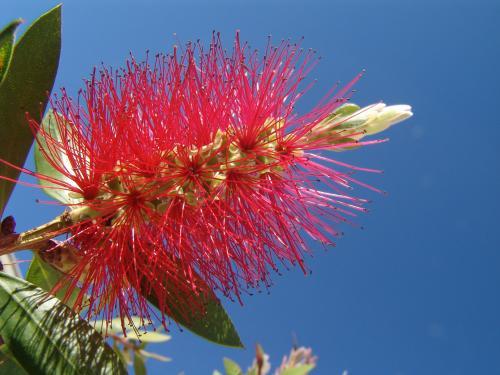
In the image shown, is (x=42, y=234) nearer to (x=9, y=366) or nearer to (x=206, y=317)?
(x=9, y=366)

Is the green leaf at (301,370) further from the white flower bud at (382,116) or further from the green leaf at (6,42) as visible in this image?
the green leaf at (6,42)


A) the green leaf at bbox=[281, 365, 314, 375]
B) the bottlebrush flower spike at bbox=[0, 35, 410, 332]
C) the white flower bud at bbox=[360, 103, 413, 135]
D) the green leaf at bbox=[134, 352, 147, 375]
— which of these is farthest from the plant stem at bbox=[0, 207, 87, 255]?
the green leaf at bbox=[281, 365, 314, 375]

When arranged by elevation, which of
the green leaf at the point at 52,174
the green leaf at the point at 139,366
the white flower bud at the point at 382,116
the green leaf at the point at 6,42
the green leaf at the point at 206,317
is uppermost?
the green leaf at the point at 6,42

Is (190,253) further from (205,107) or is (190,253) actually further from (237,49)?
(237,49)

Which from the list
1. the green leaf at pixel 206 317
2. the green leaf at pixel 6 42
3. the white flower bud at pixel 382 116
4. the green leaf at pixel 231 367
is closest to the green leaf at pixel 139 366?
the green leaf at pixel 231 367

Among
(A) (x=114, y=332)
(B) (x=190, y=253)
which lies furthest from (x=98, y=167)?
(A) (x=114, y=332)
